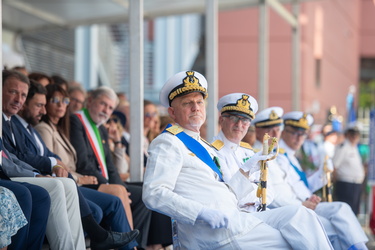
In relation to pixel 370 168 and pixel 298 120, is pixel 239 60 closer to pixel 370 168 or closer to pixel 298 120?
pixel 370 168

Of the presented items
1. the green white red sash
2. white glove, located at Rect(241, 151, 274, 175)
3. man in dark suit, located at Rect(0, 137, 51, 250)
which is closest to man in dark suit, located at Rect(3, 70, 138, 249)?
man in dark suit, located at Rect(0, 137, 51, 250)

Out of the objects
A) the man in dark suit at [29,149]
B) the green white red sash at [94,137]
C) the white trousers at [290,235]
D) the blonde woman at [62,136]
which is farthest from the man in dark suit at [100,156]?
the white trousers at [290,235]

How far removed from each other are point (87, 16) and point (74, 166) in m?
7.18

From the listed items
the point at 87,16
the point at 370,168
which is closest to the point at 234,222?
the point at 370,168

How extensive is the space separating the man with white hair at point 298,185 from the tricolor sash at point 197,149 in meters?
1.95

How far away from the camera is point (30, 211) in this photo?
16.2 ft

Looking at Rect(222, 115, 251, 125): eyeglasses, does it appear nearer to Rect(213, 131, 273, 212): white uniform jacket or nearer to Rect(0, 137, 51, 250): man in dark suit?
Rect(213, 131, 273, 212): white uniform jacket

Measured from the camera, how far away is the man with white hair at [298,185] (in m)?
6.34

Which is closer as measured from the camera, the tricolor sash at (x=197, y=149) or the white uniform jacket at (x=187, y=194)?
the white uniform jacket at (x=187, y=194)

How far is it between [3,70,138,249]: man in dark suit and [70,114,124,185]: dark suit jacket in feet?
2.05

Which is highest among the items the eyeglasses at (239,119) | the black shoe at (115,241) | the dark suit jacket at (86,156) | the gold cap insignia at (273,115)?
the gold cap insignia at (273,115)

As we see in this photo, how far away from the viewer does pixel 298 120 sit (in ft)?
25.7

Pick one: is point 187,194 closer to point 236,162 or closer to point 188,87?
point 188,87

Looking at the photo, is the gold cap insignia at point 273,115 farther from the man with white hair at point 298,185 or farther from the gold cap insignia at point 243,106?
the gold cap insignia at point 243,106
